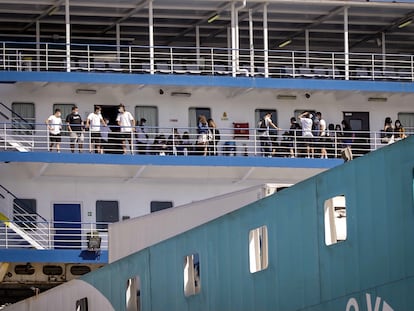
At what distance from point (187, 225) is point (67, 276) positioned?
9.95 m

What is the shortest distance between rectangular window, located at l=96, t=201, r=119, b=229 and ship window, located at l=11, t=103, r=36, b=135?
2783 millimetres

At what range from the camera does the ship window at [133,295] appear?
96.1ft

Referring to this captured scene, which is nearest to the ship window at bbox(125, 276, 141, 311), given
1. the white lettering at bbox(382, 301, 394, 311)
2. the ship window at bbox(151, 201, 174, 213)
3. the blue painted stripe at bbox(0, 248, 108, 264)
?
the white lettering at bbox(382, 301, 394, 311)

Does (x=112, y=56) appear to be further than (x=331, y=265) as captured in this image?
Yes

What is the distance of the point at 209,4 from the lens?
4272 cm

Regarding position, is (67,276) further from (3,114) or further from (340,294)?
(340,294)

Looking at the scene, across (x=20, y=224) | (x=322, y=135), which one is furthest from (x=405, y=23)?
(x=20, y=224)

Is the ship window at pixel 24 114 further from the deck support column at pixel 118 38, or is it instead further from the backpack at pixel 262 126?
the backpack at pixel 262 126

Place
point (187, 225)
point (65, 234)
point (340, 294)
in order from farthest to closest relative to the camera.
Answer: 1. point (65, 234)
2. point (187, 225)
3. point (340, 294)

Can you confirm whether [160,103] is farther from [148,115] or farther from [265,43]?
[265,43]

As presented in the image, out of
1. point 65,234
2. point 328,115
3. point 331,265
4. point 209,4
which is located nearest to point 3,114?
point 65,234

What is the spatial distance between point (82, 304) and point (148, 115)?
11.1 meters

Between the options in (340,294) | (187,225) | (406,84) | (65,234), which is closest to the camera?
(340,294)

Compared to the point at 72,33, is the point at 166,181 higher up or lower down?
lower down
